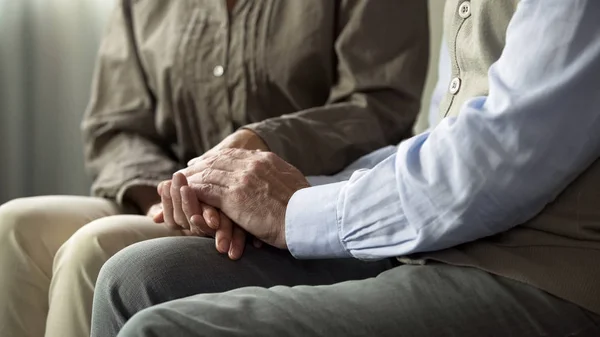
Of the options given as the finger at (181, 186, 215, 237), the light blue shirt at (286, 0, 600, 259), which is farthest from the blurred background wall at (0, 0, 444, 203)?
the light blue shirt at (286, 0, 600, 259)

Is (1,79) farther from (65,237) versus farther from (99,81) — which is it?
(65,237)

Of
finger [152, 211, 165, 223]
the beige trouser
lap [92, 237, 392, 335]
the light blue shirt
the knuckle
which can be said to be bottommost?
the beige trouser

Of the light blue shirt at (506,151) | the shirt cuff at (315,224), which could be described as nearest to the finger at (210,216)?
the shirt cuff at (315,224)

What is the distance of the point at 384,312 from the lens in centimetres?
66

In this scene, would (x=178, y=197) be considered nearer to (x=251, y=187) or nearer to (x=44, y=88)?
(x=251, y=187)

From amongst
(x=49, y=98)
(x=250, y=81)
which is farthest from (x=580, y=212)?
(x=49, y=98)

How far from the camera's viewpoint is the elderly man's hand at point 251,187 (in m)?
0.89

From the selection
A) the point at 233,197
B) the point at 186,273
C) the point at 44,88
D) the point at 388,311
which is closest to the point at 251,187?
the point at 233,197

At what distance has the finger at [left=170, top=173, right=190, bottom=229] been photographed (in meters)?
0.99

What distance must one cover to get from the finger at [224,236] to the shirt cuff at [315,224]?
0.26 ft

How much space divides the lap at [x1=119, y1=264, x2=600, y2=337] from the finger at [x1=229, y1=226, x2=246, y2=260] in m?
0.17

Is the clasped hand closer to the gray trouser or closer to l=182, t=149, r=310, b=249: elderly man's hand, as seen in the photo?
l=182, t=149, r=310, b=249: elderly man's hand

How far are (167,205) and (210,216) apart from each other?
0.35 ft

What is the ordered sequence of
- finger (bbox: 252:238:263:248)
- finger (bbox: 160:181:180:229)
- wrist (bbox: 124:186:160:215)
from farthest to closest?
wrist (bbox: 124:186:160:215) → finger (bbox: 160:181:180:229) → finger (bbox: 252:238:263:248)
